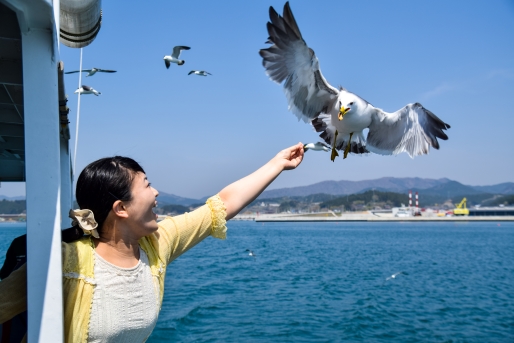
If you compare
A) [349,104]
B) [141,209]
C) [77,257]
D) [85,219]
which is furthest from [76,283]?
[349,104]

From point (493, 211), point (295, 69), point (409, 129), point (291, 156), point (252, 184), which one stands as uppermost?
point (295, 69)

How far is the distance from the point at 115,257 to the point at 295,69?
14.6 feet

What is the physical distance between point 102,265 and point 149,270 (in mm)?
188

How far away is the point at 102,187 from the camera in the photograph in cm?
161

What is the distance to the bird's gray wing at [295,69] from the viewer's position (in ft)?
17.6

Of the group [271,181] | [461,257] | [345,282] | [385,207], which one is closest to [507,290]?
[345,282]

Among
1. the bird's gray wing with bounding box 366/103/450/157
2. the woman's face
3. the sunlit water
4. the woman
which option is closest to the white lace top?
the woman

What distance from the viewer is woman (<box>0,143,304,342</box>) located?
4.87 ft

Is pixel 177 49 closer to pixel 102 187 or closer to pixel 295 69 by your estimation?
pixel 295 69

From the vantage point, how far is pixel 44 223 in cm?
143

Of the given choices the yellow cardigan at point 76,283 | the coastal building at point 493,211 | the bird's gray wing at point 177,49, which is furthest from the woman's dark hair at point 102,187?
the coastal building at point 493,211

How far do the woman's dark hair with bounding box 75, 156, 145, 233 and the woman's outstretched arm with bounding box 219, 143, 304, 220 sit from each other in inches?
18.3

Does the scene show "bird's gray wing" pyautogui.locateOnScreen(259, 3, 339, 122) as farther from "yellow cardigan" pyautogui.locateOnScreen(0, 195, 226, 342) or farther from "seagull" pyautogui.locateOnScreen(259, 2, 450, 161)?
"yellow cardigan" pyautogui.locateOnScreen(0, 195, 226, 342)

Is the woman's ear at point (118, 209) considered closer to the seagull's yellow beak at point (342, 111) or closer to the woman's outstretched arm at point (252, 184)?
the woman's outstretched arm at point (252, 184)
